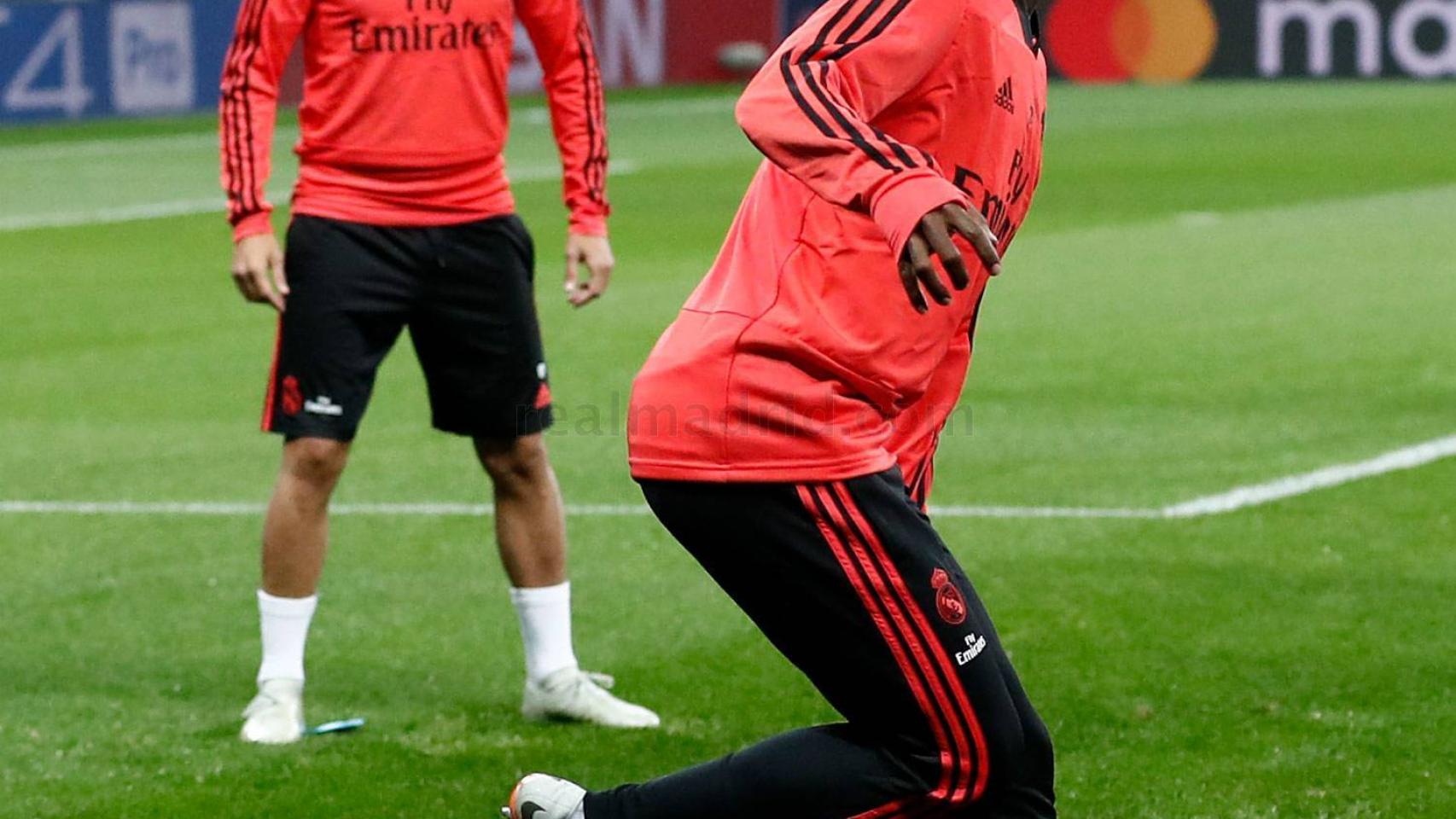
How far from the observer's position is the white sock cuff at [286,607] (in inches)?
240

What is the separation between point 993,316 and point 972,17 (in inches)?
402

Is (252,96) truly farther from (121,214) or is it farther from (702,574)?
(121,214)

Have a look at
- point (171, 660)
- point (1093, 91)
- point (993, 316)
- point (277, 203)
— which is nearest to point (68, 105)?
point (277, 203)

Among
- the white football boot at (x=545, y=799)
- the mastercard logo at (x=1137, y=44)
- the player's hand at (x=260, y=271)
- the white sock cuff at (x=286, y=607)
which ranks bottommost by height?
the mastercard logo at (x=1137, y=44)

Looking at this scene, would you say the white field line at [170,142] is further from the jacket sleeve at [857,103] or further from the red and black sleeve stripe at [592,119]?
the jacket sleeve at [857,103]

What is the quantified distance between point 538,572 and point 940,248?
296 cm

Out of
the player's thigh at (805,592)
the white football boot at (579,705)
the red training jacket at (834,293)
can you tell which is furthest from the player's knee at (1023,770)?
the white football boot at (579,705)

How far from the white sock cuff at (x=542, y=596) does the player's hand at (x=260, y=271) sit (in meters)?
0.91

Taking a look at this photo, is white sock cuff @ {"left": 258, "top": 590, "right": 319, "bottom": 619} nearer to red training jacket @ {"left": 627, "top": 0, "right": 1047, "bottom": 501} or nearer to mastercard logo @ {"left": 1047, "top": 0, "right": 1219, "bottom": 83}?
red training jacket @ {"left": 627, "top": 0, "right": 1047, "bottom": 501}

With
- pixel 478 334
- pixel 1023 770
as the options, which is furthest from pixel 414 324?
pixel 1023 770

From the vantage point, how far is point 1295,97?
1382 inches

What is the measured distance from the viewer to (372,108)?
20.3 ft

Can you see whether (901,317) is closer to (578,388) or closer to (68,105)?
(578,388)

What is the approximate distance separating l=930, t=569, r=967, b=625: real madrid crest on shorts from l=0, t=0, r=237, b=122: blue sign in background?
90.4ft
